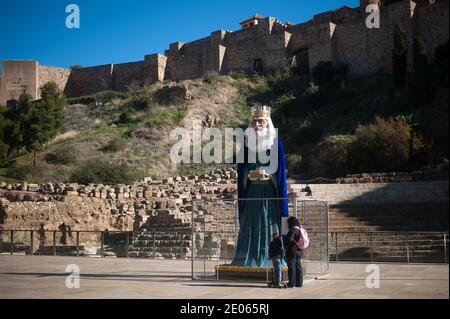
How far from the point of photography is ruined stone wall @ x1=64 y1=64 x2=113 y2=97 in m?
56.0

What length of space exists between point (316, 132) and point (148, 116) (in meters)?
13.4

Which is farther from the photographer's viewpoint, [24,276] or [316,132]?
[316,132]

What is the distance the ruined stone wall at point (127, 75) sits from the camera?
177ft

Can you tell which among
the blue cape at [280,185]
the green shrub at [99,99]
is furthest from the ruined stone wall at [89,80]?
the blue cape at [280,185]

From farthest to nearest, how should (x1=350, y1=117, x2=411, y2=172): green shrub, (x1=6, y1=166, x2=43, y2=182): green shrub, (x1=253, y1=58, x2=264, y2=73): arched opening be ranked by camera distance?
(x1=253, y1=58, x2=264, y2=73): arched opening → (x1=6, y1=166, x2=43, y2=182): green shrub → (x1=350, y1=117, x2=411, y2=172): green shrub

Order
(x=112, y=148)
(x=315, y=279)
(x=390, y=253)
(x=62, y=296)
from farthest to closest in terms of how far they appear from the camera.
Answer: (x=112, y=148), (x=390, y=253), (x=315, y=279), (x=62, y=296)

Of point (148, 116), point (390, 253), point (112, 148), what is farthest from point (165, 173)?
point (390, 253)

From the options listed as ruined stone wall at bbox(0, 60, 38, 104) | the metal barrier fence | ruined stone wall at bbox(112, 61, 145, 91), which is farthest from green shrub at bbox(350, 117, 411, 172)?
ruined stone wall at bbox(0, 60, 38, 104)

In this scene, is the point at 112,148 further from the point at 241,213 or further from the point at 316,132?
the point at 241,213

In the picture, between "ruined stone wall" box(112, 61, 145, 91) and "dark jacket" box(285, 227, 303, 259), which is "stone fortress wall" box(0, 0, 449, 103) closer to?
"ruined stone wall" box(112, 61, 145, 91)

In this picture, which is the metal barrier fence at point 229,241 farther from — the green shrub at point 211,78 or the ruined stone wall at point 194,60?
the ruined stone wall at point 194,60

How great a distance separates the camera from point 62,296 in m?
7.68

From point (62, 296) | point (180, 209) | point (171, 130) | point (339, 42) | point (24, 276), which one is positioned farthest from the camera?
point (339, 42)

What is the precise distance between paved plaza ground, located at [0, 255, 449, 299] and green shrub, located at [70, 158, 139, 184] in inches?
653
